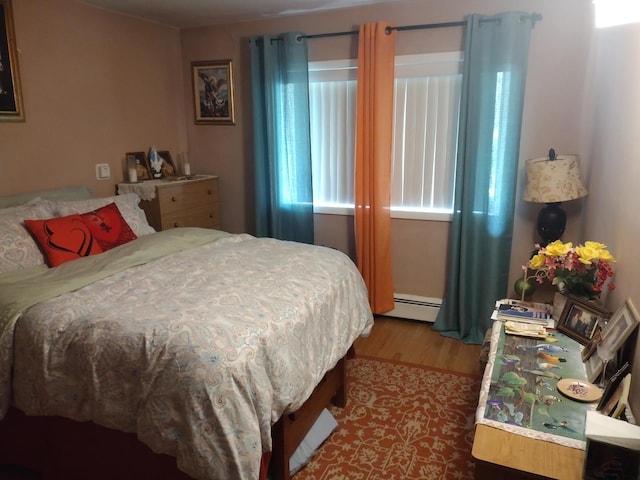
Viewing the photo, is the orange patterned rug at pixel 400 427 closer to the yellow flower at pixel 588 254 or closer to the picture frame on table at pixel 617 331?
the picture frame on table at pixel 617 331

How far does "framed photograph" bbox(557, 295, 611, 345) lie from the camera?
6.10ft

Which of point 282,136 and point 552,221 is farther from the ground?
point 282,136

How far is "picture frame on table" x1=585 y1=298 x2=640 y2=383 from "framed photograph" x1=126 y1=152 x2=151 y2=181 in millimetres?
3287

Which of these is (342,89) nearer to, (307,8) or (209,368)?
(307,8)

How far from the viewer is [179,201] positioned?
12.0 ft

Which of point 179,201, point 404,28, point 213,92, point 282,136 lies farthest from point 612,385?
point 213,92

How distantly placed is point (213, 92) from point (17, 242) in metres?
2.23

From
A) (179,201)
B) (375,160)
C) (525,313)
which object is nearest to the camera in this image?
(525,313)

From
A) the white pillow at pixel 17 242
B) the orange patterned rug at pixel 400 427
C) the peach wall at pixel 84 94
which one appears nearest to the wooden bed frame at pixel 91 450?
the orange patterned rug at pixel 400 427

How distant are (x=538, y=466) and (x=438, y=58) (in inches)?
110

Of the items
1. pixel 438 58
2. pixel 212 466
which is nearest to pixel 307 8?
pixel 438 58

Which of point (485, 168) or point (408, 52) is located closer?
point (485, 168)

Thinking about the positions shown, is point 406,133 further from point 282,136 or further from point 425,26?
point 282,136

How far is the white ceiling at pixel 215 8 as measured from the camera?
3330 mm
